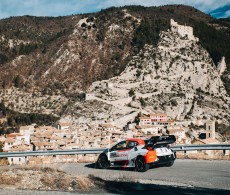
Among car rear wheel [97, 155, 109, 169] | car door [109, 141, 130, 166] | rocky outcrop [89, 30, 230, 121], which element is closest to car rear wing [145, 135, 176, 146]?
car door [109, 141, 130, 166]

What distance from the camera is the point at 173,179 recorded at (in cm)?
1320

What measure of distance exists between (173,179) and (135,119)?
305 ft

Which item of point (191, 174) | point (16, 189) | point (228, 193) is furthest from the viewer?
point (191, 174)

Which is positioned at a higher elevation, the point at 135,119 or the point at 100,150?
the point at 135,119

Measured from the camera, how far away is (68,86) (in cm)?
14100

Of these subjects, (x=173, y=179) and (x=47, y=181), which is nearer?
(x=47, y=181)

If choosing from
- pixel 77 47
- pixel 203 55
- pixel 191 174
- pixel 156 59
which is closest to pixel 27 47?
pixel 77 47

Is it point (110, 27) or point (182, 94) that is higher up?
point (110, 27)

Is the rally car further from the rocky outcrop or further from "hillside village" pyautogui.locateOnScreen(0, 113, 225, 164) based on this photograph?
the rocky outcrop

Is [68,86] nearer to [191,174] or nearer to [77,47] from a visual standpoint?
[77,47]

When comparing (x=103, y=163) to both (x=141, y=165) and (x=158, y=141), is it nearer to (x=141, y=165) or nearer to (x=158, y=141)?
(x=141, y=165)

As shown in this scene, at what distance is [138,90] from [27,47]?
8467 cm

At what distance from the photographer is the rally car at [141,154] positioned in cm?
1525

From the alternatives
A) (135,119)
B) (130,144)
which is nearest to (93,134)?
(135,119)
